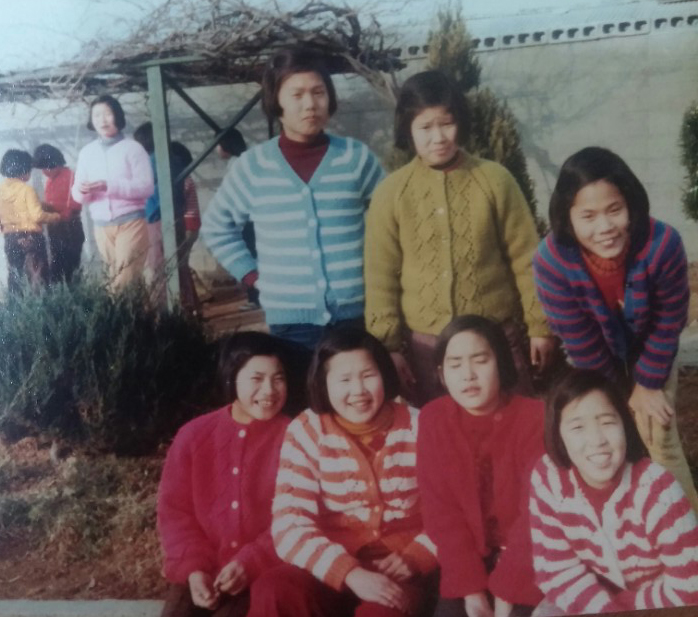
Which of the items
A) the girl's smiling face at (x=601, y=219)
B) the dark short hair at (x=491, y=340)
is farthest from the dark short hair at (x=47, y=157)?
the girl's smiling face at (x=601, y=219)

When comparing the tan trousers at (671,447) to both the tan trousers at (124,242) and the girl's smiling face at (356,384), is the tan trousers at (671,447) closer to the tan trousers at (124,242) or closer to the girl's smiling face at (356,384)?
the girl's smiling face at (356,384)

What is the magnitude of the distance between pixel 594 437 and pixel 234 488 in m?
1.07

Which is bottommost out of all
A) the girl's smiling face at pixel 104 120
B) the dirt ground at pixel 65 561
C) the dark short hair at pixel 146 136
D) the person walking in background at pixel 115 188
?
the dirt ground at pixel 65 561

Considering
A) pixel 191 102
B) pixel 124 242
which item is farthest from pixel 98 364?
pixel 191 102

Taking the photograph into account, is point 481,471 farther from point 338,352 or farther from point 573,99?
point 573,99

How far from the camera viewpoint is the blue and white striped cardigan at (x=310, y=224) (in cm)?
250

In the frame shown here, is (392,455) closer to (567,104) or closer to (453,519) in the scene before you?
(453,519)

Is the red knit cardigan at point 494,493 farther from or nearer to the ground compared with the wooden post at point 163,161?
nearer to the ground

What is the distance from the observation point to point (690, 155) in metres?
2.58

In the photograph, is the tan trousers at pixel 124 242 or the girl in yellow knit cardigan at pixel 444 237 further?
the tan trousers at pixel 124 242

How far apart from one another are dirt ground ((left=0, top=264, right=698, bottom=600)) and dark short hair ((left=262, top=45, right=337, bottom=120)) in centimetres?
117

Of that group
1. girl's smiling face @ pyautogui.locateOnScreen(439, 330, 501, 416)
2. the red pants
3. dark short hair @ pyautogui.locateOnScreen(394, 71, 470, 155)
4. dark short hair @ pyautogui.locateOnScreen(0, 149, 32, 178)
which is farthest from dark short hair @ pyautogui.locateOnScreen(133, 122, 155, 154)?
the red pants

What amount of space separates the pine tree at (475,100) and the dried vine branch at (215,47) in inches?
5.8

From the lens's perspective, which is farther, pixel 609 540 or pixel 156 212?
pixel 156 212
